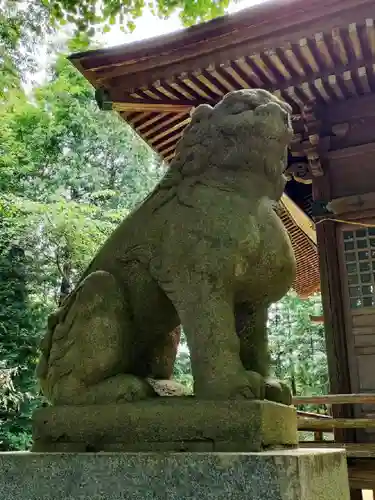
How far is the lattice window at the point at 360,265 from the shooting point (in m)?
5.34

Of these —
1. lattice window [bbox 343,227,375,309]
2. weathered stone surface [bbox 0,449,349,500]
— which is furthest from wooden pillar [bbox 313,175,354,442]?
weathered stone surface [bbox 0,449,349,500]

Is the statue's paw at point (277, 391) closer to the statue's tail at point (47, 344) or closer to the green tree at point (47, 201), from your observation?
the statue's tail at point (47, 344)

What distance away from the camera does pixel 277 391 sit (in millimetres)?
1950

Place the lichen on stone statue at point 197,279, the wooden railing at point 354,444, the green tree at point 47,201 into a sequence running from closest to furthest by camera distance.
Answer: the lichen on stone statue at point 197,279
the wooden railing at point 354,444
the green tree at point 47,201

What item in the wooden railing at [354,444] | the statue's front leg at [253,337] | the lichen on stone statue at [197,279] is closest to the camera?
the lichen on stone statue at [197,279]

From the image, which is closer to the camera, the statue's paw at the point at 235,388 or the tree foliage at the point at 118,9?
the statue's paw at the point at 235,388

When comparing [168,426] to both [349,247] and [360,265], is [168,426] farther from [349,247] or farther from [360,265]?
[349,247]

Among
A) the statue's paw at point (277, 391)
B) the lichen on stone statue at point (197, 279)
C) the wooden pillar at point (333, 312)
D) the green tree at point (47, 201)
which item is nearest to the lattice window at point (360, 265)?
the wooden pillar at point (333, 312)

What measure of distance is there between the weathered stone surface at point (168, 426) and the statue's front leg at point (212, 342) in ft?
0.20

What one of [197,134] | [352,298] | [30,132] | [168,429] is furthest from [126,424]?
[30,132]

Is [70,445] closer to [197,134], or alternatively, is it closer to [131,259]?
[131,259]

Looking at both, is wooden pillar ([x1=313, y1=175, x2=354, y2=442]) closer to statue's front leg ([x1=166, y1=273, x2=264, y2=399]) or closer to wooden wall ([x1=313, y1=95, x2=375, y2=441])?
wooden wall ([x1=313, y1=95, x2=375, y2=441])

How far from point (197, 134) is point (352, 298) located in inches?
146

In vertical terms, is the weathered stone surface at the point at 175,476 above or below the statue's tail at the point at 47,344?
below
